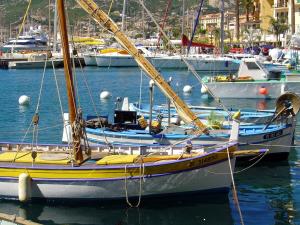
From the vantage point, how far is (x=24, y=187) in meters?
19.9

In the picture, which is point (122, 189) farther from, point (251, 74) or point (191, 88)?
point (191, 88)

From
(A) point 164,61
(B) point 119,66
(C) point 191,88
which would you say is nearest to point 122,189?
(C) point 191,88

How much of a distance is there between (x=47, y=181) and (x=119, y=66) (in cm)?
8376

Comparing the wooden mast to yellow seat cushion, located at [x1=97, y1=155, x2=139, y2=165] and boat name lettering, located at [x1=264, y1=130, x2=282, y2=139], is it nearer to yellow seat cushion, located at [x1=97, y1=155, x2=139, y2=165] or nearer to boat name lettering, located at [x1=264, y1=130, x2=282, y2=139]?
yellow seat cushion, located at [x1=97, y1=155, x2=139, y2=165]

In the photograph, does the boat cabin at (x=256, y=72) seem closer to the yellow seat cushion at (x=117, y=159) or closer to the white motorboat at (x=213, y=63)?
the white motorboat at (x=213, y=63)

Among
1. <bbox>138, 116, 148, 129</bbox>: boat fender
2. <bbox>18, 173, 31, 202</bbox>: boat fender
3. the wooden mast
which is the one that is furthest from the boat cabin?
<bbox>18, 173, 31, 202</bbox>: boat fender

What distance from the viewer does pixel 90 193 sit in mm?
20109

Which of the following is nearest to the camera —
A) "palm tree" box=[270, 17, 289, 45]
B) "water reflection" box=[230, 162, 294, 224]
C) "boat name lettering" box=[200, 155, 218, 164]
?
"water reflection" box=[230, 162, 294, 224]

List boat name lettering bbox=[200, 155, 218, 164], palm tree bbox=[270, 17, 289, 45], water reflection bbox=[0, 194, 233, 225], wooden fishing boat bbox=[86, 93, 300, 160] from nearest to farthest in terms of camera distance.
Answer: water reflection bbox=[0, 194, 233, 225]
boat name lettering bbox=[200, 155, 218, 164]
wooden fishing boat bbox=[86, 93, 300, 160]
palm tree bbox=[270, 17, 289, 45]

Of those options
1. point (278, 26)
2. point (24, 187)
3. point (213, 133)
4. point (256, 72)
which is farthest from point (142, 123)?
point (278, 26)

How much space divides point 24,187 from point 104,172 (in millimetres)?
2708

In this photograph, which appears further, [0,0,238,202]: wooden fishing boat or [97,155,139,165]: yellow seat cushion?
[97,155,139,165]: yellow seat cushion

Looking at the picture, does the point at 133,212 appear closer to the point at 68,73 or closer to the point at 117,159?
the point at 117,159

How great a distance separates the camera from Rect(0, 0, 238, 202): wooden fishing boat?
19766 mm
